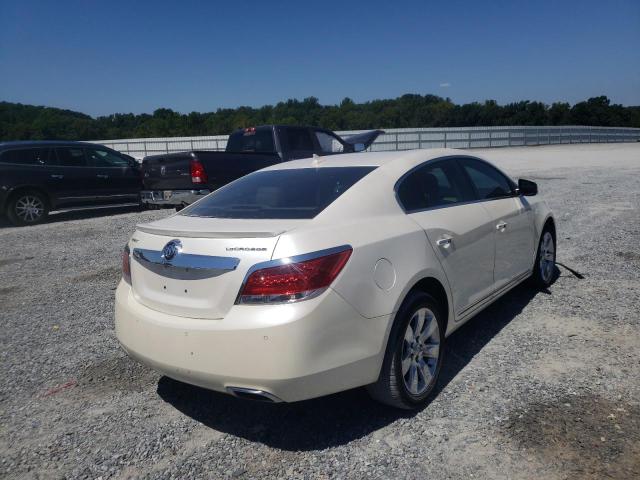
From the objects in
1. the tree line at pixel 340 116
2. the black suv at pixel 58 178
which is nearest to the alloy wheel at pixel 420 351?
the black suv at pixel 58 178

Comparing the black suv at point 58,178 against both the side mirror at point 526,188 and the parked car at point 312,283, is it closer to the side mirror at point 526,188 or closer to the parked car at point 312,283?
the parked car at point 312,283

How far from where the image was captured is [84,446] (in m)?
2.94

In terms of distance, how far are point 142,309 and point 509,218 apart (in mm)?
3051

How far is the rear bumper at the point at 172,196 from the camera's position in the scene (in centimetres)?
982

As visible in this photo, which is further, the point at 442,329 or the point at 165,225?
the point at 442,329

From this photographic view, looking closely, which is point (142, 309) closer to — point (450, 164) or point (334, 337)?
point (334, 337)

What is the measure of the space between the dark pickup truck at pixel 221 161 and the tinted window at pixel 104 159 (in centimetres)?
196

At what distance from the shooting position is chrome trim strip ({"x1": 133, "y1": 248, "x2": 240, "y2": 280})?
2648 millimetres

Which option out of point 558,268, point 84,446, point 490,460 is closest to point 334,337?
point 490,460

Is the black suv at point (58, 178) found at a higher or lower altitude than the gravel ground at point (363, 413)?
higher

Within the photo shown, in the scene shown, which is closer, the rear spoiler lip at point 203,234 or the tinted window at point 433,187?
the rear spoiler lip at point 203,234

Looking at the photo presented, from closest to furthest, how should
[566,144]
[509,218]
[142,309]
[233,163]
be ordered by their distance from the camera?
[142,309] < [509,218] < [233,163] < [566,144]

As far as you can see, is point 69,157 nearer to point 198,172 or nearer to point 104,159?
point 104,159

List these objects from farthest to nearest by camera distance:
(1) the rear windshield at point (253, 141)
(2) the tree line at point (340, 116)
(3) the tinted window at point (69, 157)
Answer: (2) the tree line at point (340, 116), (3) the tinted window at point (69, 157), (1) the rear windshield at point (253, 141)
